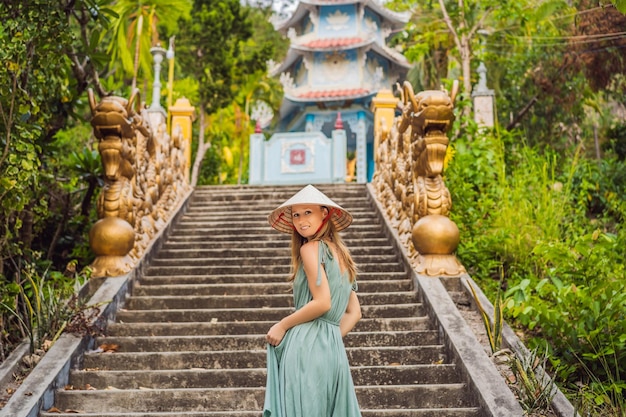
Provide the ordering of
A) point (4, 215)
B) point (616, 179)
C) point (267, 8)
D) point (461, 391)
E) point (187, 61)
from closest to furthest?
point (461, 391) → point (4, 215) → point (616, 179) → point (187, 61) → point (267, 8)

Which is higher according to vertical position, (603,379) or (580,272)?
(580,272)

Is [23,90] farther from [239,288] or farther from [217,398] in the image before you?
[217,398]

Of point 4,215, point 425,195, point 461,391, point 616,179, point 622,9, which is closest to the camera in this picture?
point 622,9

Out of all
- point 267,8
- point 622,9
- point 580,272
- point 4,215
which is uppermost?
point 267,8

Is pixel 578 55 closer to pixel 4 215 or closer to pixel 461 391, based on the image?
pixel 461 391

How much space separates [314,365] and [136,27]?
9.34 metres

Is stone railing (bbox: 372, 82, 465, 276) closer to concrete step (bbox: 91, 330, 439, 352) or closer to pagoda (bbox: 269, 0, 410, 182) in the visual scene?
concrete step (bbox: 91, 330, 439, 352)

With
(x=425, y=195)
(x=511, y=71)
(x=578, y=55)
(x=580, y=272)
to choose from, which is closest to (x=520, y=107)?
(x=511, y=71)

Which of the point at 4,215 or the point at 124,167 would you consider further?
the point at 124,167

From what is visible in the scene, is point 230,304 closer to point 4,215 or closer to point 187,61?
point 4,215

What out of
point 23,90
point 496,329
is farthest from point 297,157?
point 496,329

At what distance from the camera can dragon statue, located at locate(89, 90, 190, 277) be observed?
20.0ft

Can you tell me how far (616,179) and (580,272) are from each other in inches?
218

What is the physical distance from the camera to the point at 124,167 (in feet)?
20.8
